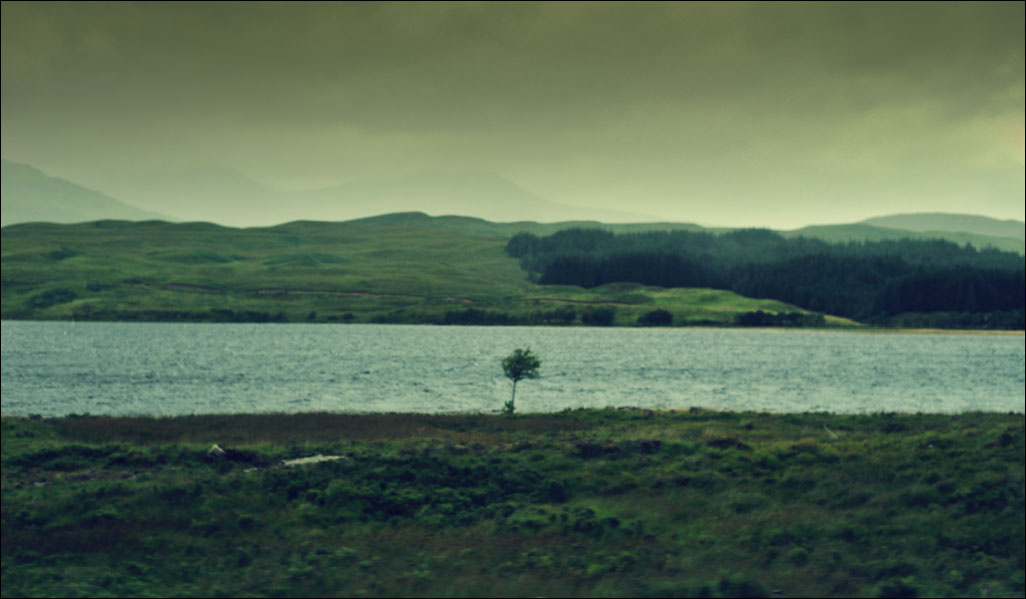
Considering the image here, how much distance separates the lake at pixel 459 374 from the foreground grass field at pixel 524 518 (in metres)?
37.5

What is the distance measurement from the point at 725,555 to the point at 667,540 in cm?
199

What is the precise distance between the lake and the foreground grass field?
1477 inches

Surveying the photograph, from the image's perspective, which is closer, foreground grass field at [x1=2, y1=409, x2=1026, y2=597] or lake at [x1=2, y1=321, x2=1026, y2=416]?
foreground grass field at [x1=2, y1=409, x2=1026, y2=597]

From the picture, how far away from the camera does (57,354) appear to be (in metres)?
124

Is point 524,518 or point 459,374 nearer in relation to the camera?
point 524,518

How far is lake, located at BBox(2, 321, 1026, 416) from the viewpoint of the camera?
76938 mm

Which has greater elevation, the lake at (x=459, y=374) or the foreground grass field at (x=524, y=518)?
the foreground grass field at (x=524, y=518)

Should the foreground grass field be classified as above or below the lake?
above

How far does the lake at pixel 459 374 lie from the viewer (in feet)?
252

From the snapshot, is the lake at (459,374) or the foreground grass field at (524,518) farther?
the lake at (459,374)

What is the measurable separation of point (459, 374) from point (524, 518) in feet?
271

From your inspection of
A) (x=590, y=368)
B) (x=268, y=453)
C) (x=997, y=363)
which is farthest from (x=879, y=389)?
(x=268, y=453)

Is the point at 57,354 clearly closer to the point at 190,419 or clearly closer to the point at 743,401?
the point at 190,419

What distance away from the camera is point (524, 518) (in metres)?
22.6
